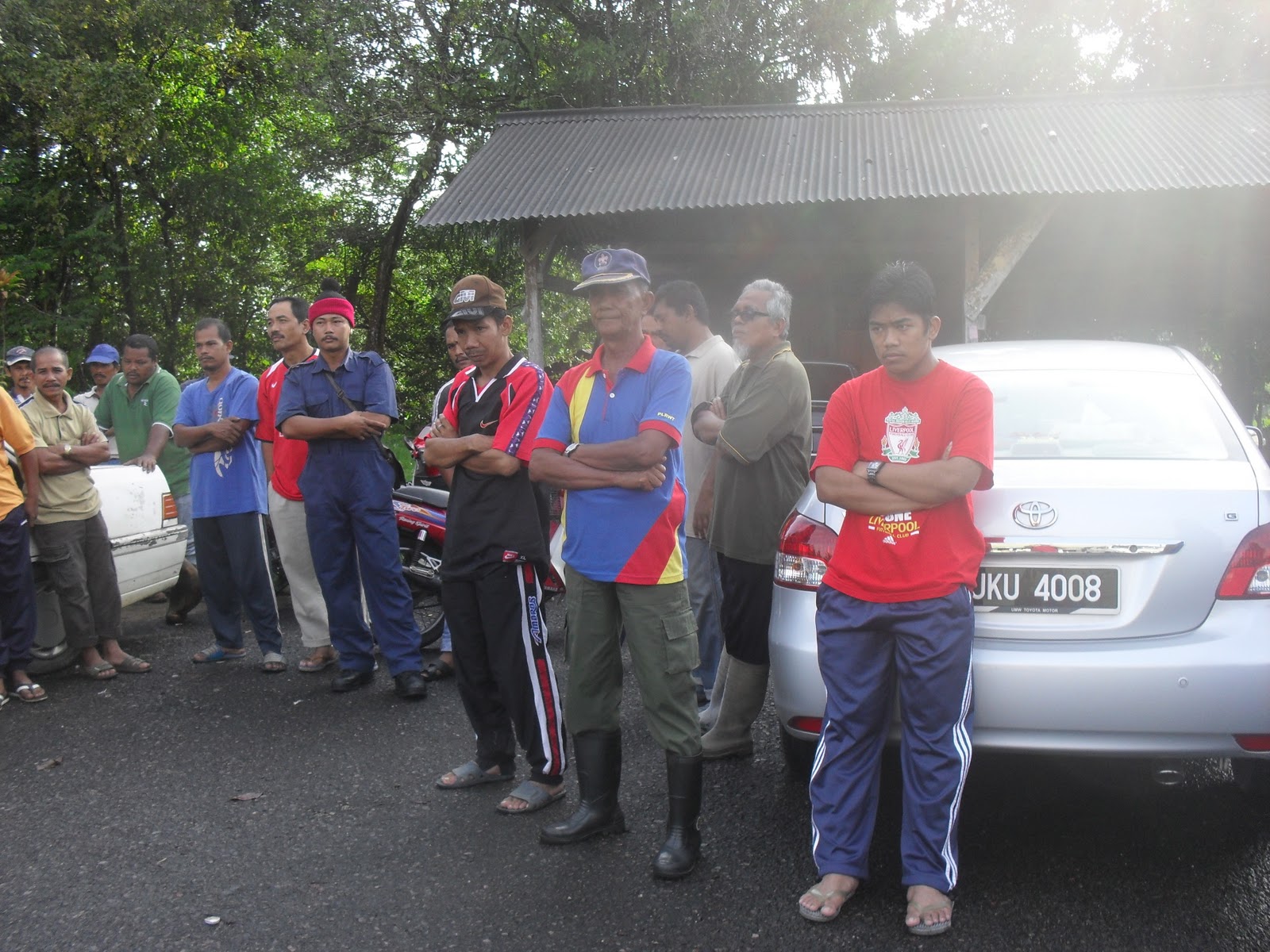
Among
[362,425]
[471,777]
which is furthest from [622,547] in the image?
[362,425]

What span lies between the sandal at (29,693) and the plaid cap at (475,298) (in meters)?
3.14

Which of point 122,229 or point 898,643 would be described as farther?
point 122,229

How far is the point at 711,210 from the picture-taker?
1348 centimetres

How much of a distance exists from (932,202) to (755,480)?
9257mm

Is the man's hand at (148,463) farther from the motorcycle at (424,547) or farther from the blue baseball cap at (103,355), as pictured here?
the blue baseball cap at (103,355)

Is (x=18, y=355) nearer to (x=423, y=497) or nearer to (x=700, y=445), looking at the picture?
(x=423, y=497)

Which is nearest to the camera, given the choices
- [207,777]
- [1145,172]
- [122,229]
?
[207,777]

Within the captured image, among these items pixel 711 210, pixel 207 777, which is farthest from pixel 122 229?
pixel 207 777

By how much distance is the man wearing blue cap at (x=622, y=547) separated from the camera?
355cm

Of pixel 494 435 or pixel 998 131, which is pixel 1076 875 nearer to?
pixel 494 435

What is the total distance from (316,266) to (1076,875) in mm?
23831

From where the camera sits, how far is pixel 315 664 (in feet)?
20.5


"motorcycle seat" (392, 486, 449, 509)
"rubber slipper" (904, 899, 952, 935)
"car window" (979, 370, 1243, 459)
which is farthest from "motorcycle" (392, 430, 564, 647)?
"rubber slipper" (904, 899, 952, 935)

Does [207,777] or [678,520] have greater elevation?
[678,520]
